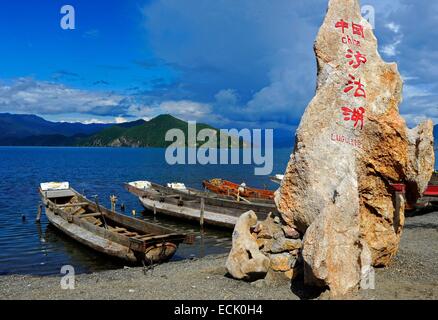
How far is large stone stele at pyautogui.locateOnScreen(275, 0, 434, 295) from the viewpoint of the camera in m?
13.9

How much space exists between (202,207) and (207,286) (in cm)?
1891

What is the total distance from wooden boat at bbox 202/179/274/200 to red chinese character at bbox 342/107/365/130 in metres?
24.5

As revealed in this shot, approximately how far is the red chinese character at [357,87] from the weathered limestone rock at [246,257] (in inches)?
239

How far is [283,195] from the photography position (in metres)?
14.9

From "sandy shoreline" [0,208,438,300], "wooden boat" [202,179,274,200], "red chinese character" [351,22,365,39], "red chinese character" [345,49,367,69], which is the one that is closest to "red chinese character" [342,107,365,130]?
"red chinese character" [345,49,367,69]

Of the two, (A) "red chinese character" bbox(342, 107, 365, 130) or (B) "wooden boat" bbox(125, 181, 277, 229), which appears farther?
(B) "wooden boat" bbox(125, 181, 277, 229)

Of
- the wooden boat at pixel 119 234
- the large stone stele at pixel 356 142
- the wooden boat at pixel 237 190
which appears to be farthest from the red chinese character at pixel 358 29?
the wooden boat at pixel 237 190

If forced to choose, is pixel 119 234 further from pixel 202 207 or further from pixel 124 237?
pixel 202 207

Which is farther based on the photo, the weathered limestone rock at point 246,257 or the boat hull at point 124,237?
the boat hull at point 124,237

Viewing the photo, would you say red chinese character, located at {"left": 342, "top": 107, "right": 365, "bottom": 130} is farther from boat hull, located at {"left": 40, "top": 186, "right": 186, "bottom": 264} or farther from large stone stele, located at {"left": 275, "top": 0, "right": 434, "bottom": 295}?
boat hull, located at {"left": 40, "top": 186, "right": 186, "bottom": 264}

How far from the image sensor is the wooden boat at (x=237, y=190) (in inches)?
1686

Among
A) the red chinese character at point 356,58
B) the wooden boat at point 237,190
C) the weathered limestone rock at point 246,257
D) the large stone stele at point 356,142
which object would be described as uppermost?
the red chinese character at point 356,58

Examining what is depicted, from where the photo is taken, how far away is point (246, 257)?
14.3 m

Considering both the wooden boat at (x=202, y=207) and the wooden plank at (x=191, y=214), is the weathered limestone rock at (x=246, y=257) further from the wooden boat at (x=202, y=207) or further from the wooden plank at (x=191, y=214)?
A: the wooden plank at (x=191, y=214)
